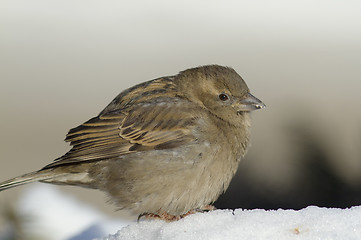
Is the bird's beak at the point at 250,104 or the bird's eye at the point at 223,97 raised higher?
the bird's eye at the point at 223,97

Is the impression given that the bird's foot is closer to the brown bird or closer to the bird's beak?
the brown bird

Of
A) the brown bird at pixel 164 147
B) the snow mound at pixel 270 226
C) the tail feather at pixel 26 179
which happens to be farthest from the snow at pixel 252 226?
the brown bird at pixel 164 147

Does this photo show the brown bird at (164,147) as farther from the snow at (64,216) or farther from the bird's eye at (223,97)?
the snow at (64,216)

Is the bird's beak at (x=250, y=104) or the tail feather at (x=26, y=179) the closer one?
the tail feather at (x=26, y=179)

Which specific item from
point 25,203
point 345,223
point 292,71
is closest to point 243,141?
point 25,203

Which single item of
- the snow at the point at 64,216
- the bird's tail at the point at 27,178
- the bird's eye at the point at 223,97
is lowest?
the snow at the point at 64,216

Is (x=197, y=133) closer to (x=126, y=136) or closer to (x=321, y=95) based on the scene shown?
(x=126, y=136)

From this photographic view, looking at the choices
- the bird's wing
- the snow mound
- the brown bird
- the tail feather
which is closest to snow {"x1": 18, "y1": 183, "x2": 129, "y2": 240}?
the tail feather
